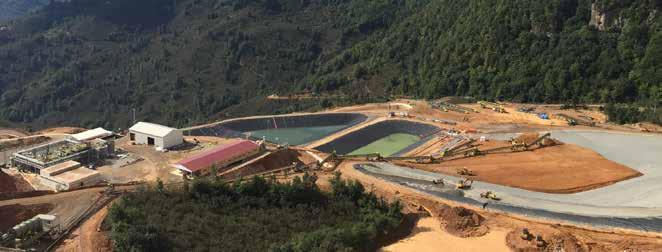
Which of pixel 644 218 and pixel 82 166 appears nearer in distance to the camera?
pixel 644 218

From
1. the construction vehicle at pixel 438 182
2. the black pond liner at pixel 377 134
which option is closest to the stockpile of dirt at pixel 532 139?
the black pond liner at pixel 377 134

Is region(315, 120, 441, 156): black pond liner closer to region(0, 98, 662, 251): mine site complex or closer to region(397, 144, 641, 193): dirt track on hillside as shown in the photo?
region(0, 98, 662, 251): mine site complex

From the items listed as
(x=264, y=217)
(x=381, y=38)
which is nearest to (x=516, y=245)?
(x=264, y=217)

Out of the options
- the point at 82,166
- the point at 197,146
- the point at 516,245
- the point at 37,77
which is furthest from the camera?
the point at 37,77

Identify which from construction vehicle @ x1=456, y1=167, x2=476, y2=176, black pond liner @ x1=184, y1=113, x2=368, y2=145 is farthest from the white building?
construction vehicle @ x1=456, y1=167, x2=476, y2=176

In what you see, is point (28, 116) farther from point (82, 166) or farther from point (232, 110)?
point (82, 166)

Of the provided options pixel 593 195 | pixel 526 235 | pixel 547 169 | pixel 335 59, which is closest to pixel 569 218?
pixel 526 235
